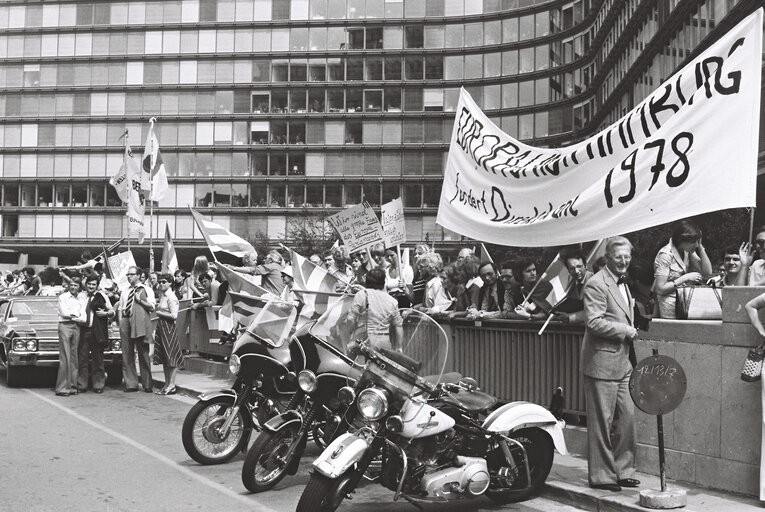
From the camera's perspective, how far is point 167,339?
13859 mm

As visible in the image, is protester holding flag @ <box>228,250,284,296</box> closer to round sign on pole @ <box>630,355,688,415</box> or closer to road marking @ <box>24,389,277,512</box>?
road marking @ <box>24,389,277,512</box>

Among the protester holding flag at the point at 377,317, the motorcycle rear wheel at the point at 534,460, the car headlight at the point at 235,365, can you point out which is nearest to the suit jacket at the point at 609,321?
the motorcycle rear wheel at the point at 534,460

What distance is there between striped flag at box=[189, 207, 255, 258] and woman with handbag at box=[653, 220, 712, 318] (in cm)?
757

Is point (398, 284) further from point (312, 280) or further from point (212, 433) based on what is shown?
point (212, 433)

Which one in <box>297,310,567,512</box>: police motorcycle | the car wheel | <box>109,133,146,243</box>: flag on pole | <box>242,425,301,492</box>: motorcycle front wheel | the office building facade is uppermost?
the office building facade

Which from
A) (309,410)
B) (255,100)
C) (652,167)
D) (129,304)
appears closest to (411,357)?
(309,410)

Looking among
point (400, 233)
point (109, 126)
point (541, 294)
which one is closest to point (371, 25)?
point (109, 126)

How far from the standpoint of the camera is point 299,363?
725 cm

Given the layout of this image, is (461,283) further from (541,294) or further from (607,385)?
(607,385)

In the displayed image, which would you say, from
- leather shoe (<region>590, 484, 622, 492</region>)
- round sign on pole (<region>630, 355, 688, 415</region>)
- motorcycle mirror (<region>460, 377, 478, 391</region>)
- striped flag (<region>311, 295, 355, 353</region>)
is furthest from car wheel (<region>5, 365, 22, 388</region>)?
round sign on pole (<region>630, 355, 688, 415</region>)

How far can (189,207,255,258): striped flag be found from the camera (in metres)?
13.5

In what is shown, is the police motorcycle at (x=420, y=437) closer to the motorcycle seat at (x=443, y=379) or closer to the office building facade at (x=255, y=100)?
the motorcycle seat at (x=443, y=379)

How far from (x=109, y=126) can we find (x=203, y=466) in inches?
2724

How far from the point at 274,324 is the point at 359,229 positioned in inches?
199
